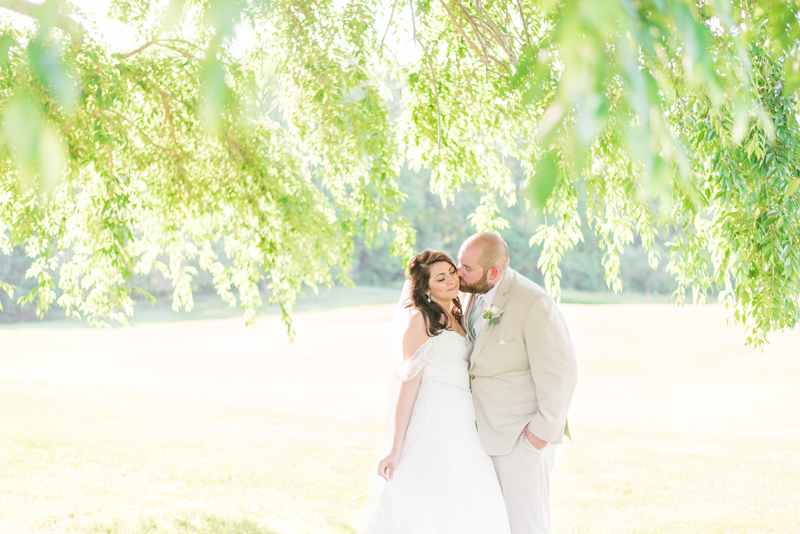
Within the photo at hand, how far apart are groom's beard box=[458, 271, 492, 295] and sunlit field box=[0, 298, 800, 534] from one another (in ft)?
12.1

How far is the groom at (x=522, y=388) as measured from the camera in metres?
3.23

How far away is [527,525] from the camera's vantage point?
333 centimetres

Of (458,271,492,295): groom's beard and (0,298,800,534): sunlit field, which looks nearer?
(458,271,492,295): groom's beard

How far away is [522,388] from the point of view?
11.0 feet

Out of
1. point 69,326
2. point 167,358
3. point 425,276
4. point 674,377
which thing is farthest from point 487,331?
point 69,326

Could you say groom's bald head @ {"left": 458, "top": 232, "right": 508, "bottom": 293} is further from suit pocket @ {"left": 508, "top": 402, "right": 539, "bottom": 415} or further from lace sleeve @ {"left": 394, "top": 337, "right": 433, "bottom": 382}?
suit pocket @ {"left": 508, "top": 402, "right": 539, "bottom": 415}

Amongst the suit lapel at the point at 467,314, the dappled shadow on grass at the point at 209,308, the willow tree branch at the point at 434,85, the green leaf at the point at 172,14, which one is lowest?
the dappled shadow on grass at the point at 209,308

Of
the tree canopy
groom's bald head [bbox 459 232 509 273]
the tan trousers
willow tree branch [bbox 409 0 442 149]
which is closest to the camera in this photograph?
the tan trousers

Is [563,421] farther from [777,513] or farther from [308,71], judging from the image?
[777,513]

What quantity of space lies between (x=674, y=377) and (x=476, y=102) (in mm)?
16883

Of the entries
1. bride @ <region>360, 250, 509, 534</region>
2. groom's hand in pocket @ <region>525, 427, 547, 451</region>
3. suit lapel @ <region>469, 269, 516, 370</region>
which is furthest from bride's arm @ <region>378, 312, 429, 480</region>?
groom's hand in pocket @ <region>525, 427, 547, 451</region>

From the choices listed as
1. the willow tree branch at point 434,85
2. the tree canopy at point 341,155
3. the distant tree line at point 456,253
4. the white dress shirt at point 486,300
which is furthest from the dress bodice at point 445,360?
the distant tree line at point 456,253

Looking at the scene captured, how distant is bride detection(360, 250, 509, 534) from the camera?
129 inches

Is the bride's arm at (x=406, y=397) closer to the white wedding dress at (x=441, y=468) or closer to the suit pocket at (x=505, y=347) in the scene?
the white wedding dress at (x=441, y=468)
